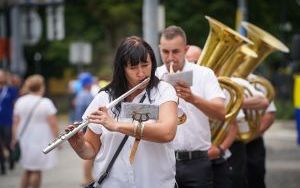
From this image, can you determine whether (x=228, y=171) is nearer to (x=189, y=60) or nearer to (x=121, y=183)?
(x=189, y=60)

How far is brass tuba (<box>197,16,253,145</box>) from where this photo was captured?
6617 mm

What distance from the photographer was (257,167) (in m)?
8.60

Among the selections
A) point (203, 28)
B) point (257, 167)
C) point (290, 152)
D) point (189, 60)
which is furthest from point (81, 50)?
point (189, 60)

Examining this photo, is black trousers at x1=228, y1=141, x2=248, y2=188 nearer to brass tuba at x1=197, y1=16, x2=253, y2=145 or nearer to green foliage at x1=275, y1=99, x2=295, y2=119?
brass tuba at x1=197, y1=16, x2=253, y2=145

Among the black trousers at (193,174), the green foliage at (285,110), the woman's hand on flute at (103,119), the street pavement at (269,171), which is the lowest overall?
the green foliage at (285,110)

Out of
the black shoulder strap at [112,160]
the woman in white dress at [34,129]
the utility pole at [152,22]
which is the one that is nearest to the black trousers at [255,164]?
the utility pole at [152,22]

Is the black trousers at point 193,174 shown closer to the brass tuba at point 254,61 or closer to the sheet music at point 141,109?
the sheet music at point 141,109

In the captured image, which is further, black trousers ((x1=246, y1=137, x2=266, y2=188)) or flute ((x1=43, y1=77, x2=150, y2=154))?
black trousers ((x1=246, y1=137, x2=266, y2=188))

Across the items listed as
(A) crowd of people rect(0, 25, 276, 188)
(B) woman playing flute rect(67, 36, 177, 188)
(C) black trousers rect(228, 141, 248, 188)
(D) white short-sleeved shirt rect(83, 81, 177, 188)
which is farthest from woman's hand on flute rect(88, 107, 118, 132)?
(C) black trousers rect(228, 141, 248, 188)

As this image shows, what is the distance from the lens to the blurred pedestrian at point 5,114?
45.8 feet

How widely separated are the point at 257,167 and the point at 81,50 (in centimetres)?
1871

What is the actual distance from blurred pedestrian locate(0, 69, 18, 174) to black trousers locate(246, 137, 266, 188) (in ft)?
20.1

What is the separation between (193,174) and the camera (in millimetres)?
5887

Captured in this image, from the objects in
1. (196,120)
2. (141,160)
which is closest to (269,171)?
(196,120)
